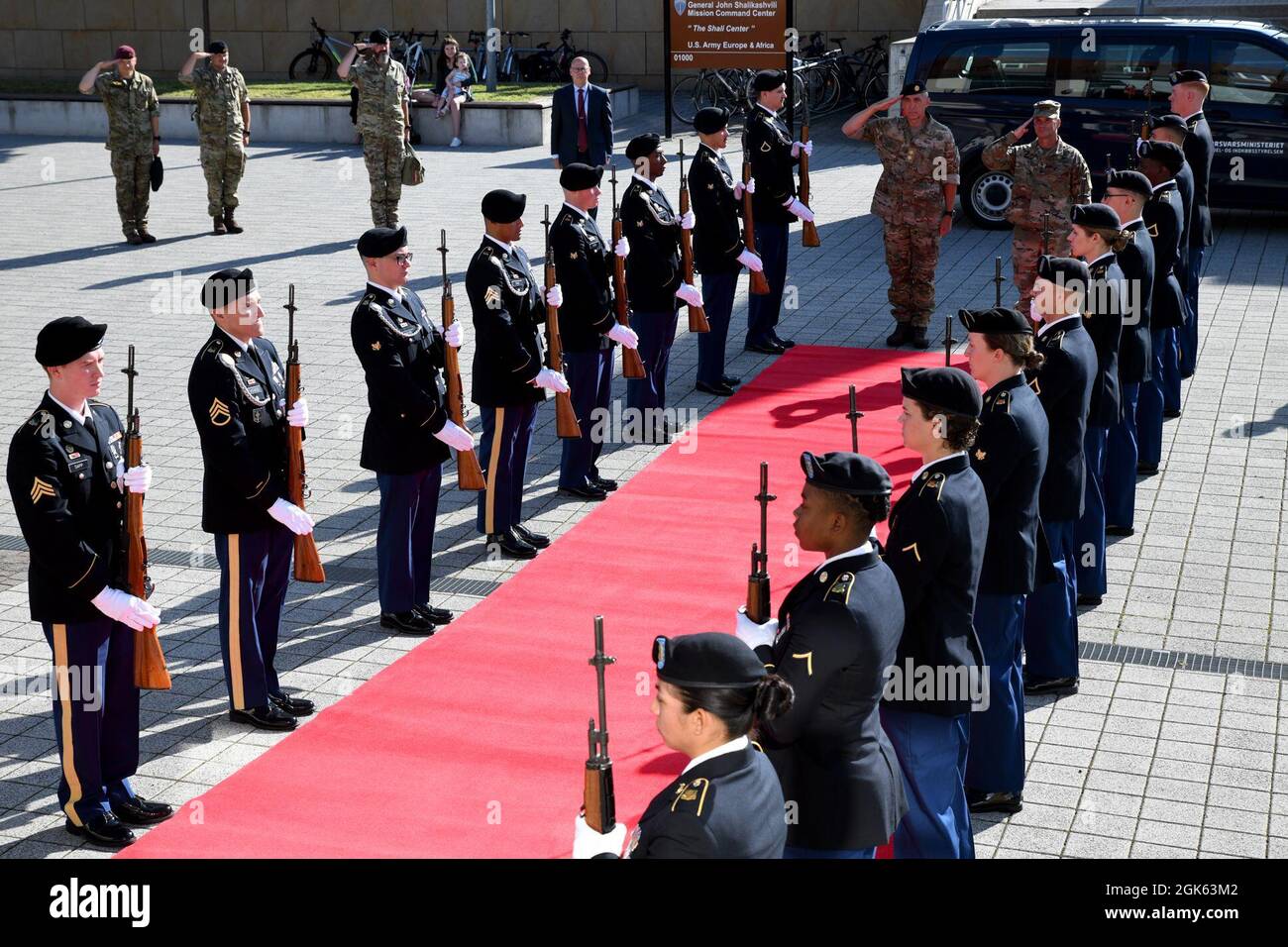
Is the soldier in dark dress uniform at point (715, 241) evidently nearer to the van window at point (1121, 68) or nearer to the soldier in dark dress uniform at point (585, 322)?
the soldier in dark dress uniform at point (585, 322)

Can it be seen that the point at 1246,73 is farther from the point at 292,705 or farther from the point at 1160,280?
the point at 292,705

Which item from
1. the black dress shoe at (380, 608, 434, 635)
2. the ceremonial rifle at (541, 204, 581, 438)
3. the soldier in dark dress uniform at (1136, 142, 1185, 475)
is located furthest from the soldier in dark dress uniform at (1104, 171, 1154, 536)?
the black dress shoe at (380, 608, 434, 635)

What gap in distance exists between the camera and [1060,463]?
705 cm

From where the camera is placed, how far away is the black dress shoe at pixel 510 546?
8938 mm

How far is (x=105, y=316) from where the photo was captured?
561 inches

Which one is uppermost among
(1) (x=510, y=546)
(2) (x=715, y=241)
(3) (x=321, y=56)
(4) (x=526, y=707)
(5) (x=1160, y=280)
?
(3) (x=321, y=56)

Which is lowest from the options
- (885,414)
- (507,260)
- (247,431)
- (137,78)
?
(885,414)

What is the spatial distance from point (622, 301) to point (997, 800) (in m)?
4.85

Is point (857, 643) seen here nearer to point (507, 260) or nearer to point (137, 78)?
point (507, 260)

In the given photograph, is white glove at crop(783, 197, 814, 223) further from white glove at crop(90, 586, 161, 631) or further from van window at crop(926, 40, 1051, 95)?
white glove at crop(90, 586, 161, 631)

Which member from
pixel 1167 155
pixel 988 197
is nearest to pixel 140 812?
pixel 1167 155

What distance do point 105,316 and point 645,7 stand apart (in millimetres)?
16785

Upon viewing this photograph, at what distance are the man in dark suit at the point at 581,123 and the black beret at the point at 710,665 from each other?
1558 cm
